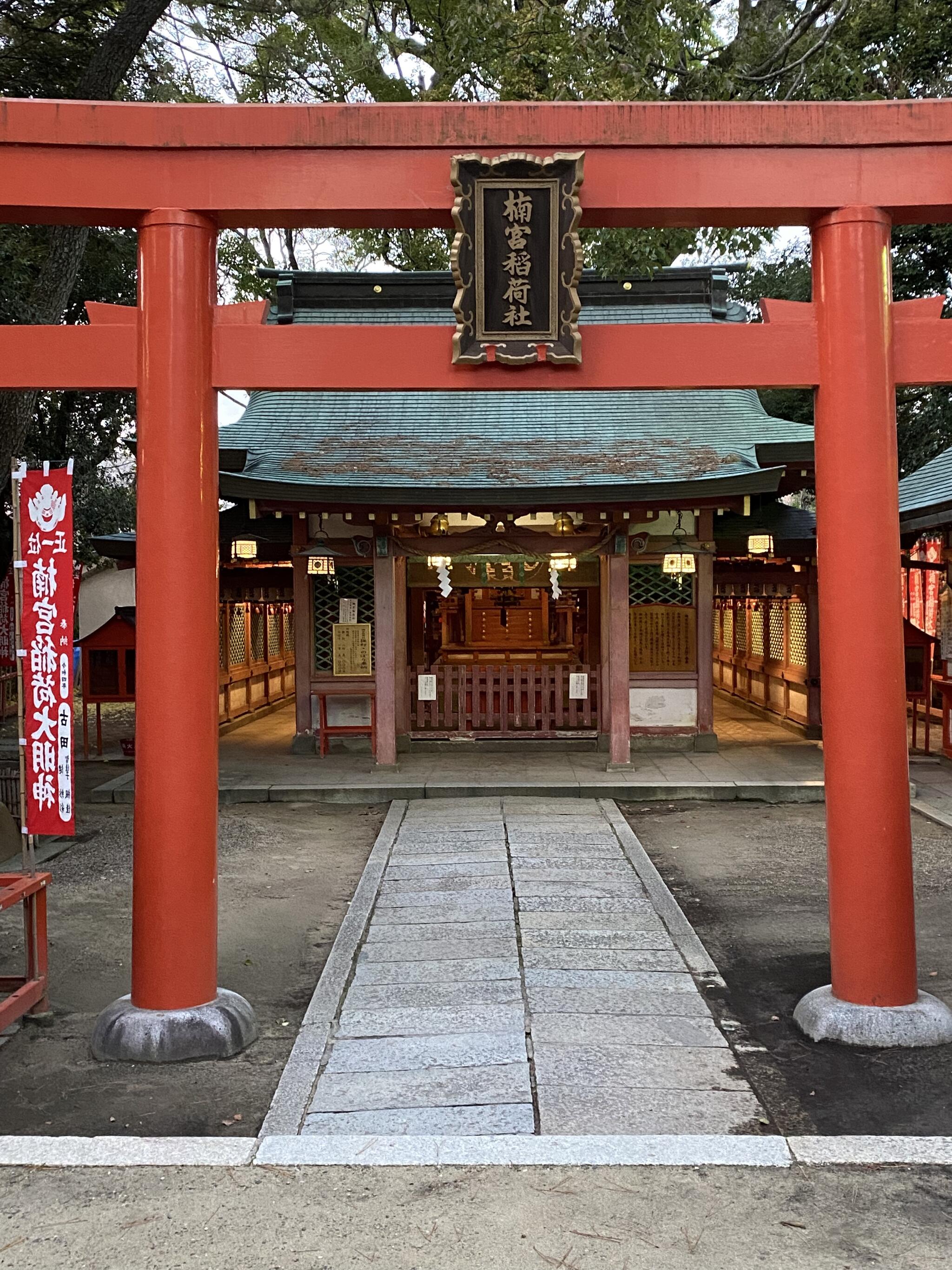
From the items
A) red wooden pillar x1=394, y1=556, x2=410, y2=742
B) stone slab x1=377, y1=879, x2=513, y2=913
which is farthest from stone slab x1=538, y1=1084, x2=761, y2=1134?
red wooden pillar x1=394, y1=556, x2=410, y2=742

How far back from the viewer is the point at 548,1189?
11.0 ft

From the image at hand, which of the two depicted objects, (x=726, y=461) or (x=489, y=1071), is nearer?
(x=489, y=1071)

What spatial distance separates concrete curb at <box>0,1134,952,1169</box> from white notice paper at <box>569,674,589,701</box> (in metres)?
9.74

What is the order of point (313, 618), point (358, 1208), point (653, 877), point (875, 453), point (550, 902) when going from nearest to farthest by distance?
1. point (358, 1208)
2. point (875, 453)
3. point (550, 902)
4. point (653, 877)
5. point (313, 618)

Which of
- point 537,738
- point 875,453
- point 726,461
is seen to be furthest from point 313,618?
point 875,453

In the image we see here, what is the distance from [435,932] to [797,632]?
11305 millimetres

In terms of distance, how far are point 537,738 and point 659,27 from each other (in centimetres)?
825

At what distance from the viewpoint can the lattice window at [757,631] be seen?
61.0 feet

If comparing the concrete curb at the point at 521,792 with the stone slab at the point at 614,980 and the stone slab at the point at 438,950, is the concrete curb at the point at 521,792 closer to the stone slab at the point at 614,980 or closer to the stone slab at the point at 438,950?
the stone slab at the point at 438,950

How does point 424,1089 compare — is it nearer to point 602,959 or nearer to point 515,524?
point 602,959

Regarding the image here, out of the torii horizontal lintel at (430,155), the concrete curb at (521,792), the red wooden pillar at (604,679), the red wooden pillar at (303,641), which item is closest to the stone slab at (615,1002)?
the torii horizontal lintel at (430,155)

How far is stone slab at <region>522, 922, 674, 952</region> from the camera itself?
6066 millimetres

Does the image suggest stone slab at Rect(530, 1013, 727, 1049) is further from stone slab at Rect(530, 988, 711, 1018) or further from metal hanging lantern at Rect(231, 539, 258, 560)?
metal hanging lantern at Rect(231, 539, 258, 560)

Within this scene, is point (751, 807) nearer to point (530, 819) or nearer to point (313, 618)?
point (530, 819)
